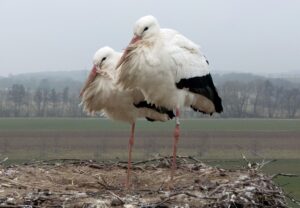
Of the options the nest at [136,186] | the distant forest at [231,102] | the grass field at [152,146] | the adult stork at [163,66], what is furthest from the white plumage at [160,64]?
the distant forest at [231,102]

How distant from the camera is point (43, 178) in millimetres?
5336

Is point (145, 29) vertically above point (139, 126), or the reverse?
point (145, 29)

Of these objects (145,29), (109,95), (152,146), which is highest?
(145,29)

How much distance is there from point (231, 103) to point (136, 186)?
4097 centimetres

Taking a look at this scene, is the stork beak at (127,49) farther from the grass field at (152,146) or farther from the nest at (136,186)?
the grass field at (152,146)

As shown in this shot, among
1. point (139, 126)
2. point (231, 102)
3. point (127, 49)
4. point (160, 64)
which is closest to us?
point (160, 64)

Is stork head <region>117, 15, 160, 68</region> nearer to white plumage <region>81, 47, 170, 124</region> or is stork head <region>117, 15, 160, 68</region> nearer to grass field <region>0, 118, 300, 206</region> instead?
white plumage <region>81, 47, 170, 124</region>

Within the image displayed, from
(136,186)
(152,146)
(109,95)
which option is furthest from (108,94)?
(152,146)

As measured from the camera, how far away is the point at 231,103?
46000 mm

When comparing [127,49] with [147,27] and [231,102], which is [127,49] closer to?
[147,27]

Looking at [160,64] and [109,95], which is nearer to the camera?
[160,64]

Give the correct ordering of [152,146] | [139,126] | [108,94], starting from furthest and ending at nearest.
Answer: [139,126] → [152,146] → [108,94]

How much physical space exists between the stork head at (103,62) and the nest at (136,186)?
836 mm

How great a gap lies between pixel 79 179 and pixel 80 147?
1374 centimetres
